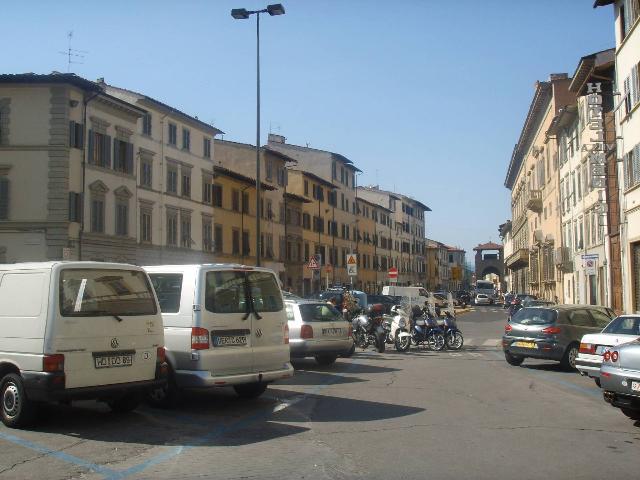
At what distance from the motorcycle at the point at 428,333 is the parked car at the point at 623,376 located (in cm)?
1265

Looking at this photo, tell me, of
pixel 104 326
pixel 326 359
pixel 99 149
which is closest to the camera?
pixel 104 326

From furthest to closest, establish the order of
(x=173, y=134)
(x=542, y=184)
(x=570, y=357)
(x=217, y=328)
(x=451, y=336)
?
(x=542, y=184)
(x=173, y=134)
(x=451, y=336)
(x=570, y=357)
(x=217, y=328)

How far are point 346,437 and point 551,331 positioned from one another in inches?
368

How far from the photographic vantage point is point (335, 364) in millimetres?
17109

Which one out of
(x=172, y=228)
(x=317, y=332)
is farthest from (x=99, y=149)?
(x=317, y=332)

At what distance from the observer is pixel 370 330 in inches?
829

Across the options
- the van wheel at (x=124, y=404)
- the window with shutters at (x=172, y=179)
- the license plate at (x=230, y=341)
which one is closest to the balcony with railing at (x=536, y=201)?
the window with shutters at (x=172, y=179)

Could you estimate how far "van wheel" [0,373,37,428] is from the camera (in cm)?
857

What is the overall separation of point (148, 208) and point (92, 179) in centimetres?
567

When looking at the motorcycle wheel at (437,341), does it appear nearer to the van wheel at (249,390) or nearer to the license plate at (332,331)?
the license plate at (332,331)

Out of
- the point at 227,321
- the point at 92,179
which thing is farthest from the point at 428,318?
the point at 92,179

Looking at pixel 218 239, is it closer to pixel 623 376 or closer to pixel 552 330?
pixel 552 330

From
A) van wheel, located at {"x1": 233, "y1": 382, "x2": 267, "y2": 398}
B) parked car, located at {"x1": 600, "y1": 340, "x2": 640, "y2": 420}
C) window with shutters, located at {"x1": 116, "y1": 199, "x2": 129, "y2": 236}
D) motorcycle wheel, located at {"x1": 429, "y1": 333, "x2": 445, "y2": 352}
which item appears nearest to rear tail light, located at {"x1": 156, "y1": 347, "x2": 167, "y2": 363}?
van wheel, located at {"x1": 233, "y1": 382, "x2": 267, "y2": 398}

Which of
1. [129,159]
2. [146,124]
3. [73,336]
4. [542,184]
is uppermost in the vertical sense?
[146,124]
